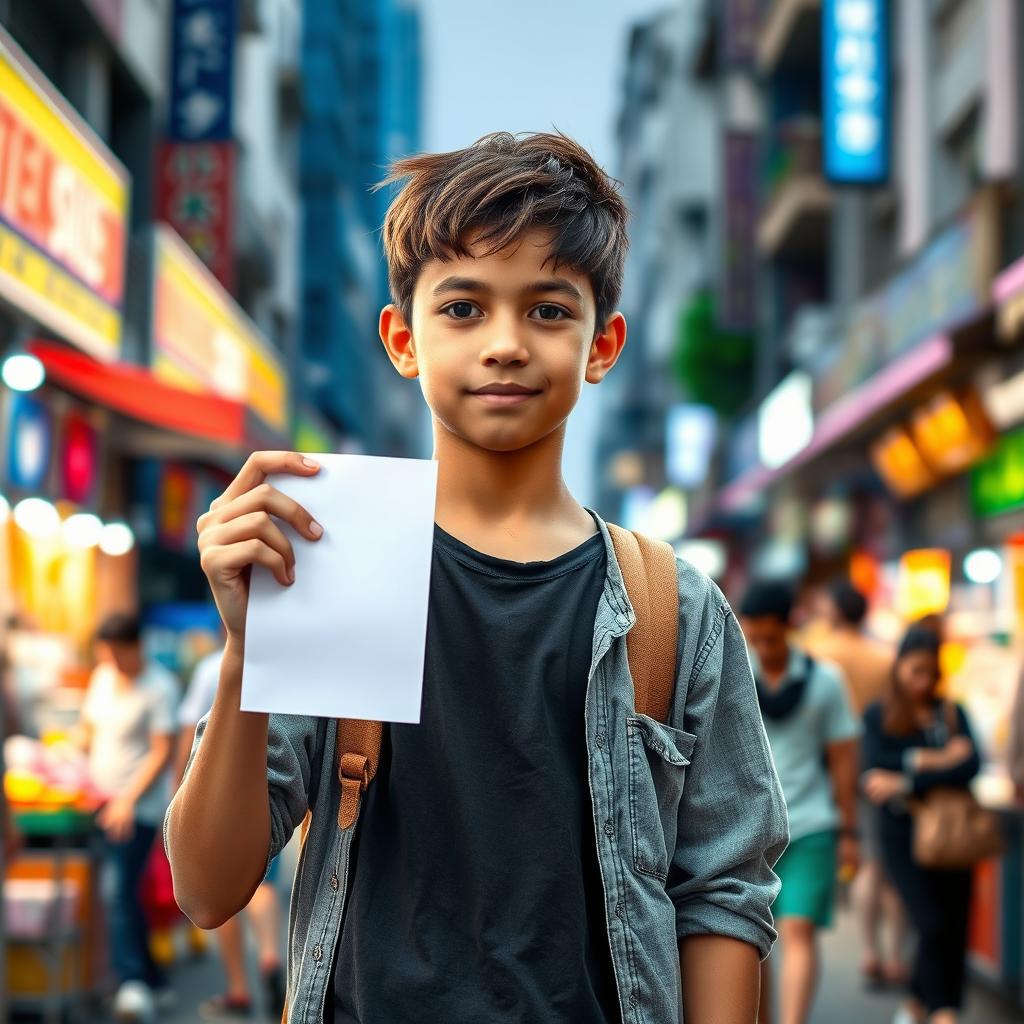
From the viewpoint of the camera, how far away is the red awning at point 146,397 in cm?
1009

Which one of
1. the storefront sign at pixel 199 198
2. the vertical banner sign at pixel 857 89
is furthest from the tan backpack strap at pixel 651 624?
the vertical banner sign at pixel 857 89

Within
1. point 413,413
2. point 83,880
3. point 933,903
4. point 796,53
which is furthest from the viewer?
point 413,413

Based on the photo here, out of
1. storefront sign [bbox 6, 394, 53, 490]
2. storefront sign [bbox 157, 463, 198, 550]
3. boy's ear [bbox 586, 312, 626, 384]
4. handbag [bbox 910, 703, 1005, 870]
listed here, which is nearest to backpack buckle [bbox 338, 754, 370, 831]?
boy's ear [bbox 586, 312, 626, 384]

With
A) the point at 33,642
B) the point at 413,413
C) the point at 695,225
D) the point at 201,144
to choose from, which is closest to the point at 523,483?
the point at 33,642

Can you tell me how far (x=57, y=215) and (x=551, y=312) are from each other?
842cm

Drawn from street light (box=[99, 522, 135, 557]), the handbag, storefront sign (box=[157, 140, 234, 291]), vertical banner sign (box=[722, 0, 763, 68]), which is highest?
vertical banner sign (box=[722, 0, 763, 68])

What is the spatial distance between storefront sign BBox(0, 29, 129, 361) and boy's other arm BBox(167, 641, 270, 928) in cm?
712

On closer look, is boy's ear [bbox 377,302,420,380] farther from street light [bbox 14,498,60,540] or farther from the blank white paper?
street light [bbox 14,498,60,540]

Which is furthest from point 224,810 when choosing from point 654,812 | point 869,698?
point 869,698

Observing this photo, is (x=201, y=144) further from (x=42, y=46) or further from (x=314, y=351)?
(x=314, y=351)

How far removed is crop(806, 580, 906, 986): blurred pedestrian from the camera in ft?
28.0

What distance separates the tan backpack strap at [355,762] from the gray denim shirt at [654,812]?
0.03m

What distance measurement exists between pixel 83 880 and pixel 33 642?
3.65 m

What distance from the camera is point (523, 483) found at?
2.11m
